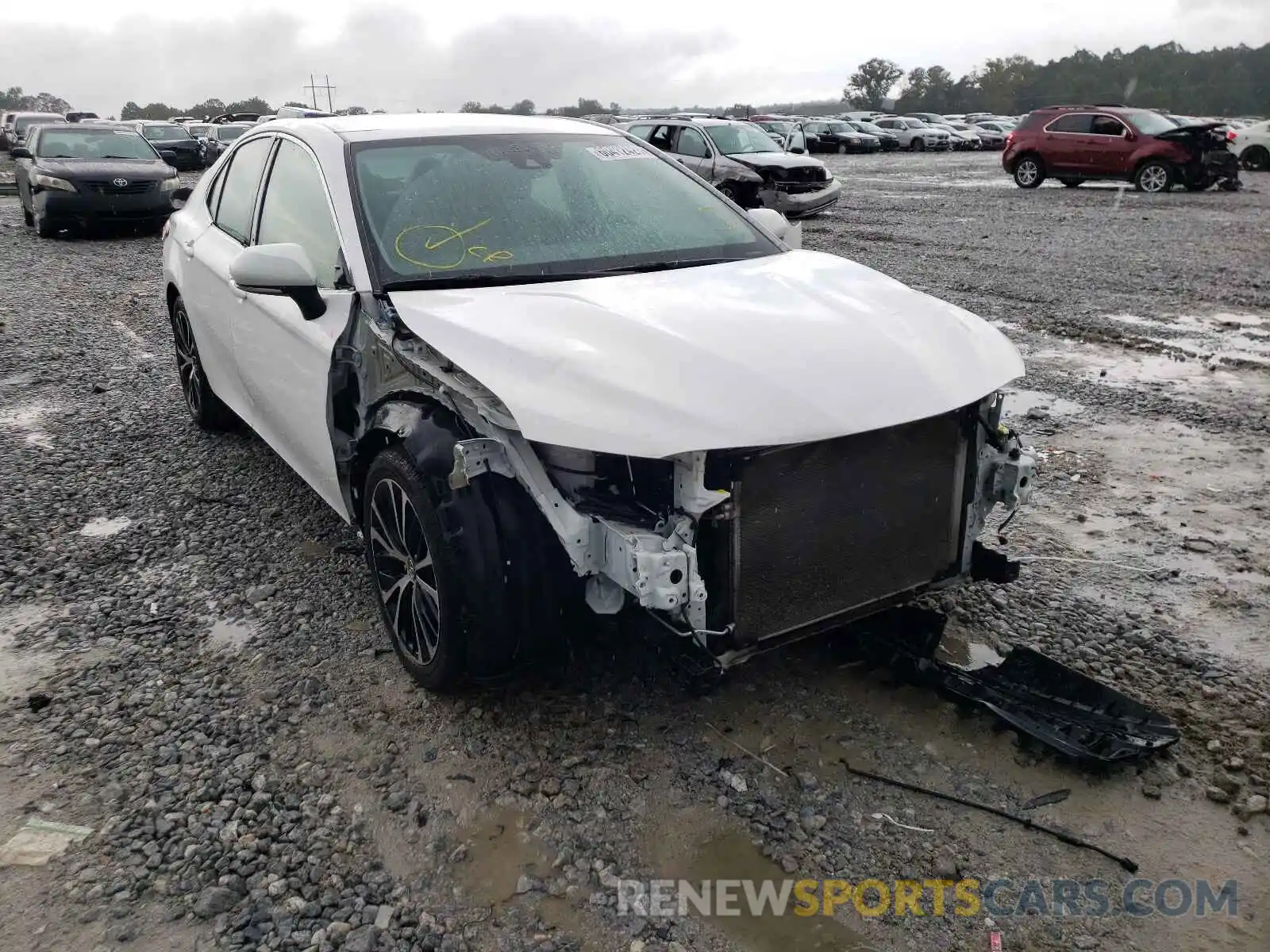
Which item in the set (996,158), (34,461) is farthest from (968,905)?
(996,158)

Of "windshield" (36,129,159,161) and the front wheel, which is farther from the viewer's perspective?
the front wheel

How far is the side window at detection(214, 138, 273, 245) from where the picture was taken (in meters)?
4.40

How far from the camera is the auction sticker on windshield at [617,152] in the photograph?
13.5 ft

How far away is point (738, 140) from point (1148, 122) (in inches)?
348

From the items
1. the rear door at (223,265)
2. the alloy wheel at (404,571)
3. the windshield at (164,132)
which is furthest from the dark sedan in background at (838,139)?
the alloy wheel at (404,571)

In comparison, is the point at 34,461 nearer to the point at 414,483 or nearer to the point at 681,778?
the point at 414,483

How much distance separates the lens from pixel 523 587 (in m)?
2.84

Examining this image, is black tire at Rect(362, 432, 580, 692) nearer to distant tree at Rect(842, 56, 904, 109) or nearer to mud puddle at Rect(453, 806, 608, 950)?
mud puddle at Rect(453, 806, 608, 950)

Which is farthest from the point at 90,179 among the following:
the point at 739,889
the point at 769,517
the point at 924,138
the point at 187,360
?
the point at 924,138

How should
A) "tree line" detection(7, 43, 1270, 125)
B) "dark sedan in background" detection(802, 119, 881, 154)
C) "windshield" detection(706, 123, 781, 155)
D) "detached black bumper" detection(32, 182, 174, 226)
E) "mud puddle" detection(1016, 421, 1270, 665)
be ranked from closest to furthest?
"mud puddle" detection(1016, 421, 1270, 665)
"detached black bumper" detection(32, 182, 174, 226)
"windshield" detection(706, 123, 781, 155)
"dark sedan in background" detection(802, 119, 881, 154)
"tree line" detection(7, 43, 1270, 125)

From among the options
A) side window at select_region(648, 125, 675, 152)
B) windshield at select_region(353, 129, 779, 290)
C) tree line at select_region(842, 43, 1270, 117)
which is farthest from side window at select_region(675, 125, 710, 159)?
tree line at select_region(842, 43, 1270, 117)

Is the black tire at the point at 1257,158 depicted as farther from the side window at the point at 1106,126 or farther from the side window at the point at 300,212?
the side window at the point at 300,212

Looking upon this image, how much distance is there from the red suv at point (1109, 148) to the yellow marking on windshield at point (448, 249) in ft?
64.9

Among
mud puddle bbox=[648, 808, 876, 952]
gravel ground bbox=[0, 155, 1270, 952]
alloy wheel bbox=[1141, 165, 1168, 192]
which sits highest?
alloy wheel bbox=[1141, 165, 1168, 192]
